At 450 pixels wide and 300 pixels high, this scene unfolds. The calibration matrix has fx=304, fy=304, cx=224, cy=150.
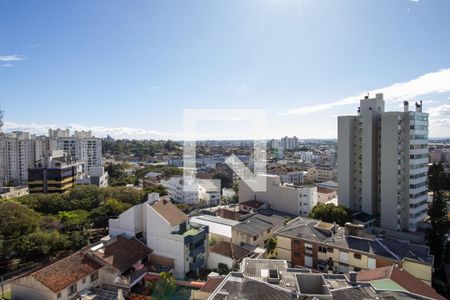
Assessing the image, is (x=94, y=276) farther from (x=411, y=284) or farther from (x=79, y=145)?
(x=79, y=145)

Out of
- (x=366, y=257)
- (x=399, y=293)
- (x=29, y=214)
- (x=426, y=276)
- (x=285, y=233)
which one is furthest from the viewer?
(x=29, y=214)

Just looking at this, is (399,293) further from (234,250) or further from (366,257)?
(234,250)

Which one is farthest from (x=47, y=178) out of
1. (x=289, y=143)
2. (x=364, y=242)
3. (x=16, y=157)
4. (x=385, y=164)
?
(x=289, y=143)

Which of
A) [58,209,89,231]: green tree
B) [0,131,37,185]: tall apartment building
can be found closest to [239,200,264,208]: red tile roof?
[58,209,89,231]: green tree

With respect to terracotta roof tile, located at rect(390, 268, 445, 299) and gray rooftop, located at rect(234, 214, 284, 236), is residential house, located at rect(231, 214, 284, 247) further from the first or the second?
terracotta roof tile, located at rect(390, 268, 445, 299)

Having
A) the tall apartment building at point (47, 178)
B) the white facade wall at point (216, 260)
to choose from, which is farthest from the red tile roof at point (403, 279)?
the tall apartment building at point (47, 178)

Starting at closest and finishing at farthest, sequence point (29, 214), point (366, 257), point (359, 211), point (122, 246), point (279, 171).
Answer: point (366, 257) → point (122, 246) → point (29, 214) → point (359, 211) → point (279, 171)

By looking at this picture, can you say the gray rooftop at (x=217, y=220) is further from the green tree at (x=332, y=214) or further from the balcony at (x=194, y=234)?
the green tree at (x=332, y=214)

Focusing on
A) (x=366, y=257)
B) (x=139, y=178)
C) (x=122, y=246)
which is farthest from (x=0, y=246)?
(x=139, y=178)
